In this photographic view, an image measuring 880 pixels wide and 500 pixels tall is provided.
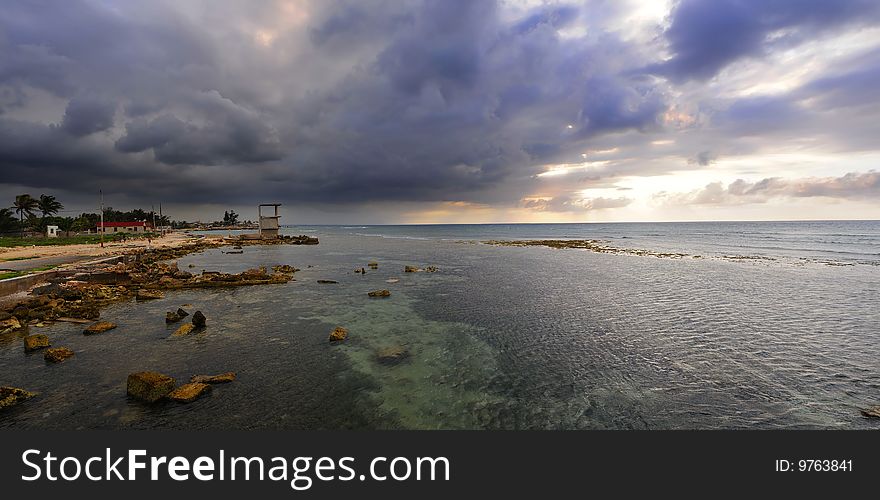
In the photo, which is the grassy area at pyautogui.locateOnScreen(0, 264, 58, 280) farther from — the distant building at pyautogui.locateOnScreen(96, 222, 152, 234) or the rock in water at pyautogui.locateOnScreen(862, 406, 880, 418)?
the distant building at pyautogui.locateOnScreen(96, 222, 152, 234)

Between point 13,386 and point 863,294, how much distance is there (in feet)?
196

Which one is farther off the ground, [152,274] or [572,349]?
[152,274]

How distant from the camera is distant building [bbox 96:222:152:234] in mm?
140500

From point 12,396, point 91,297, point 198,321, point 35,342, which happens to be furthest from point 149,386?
point 91,297

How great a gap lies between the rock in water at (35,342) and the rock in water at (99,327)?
2.17m

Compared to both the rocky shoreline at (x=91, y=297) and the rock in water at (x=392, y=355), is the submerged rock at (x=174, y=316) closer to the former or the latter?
the rocky shoreline at (x=91, y=297)

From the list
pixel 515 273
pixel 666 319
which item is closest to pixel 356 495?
pixel 666 319

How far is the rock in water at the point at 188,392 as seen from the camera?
12.8 meters

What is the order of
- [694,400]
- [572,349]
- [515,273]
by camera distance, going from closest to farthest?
1. [694,400]
2. [572,349]
3. [515,273]

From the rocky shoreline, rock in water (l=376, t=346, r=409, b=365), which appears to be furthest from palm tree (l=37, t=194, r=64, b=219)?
rock in water (l=376, t=346, r=409, b=365)

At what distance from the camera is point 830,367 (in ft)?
Answer: 53.1

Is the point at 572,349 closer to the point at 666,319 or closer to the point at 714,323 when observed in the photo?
the point at 666,319

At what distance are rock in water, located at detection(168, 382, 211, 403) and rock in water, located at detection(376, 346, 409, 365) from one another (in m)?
7.42

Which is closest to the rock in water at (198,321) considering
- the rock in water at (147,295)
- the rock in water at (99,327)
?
the rock in water at (99,327)
